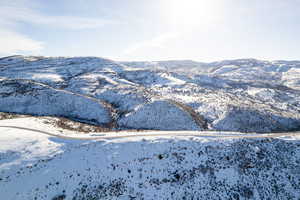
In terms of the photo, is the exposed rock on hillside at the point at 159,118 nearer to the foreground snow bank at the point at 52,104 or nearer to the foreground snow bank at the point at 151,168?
the foreground snow bank at the point at 52,104

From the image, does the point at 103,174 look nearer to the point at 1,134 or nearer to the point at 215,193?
the point at 215,193

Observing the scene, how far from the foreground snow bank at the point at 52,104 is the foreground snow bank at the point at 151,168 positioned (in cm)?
2083

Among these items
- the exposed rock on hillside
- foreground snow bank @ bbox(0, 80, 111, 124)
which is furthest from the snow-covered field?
foreground snow bank @ bbox(0, 80, 111, 124)

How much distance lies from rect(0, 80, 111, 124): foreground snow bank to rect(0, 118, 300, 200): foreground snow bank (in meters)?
20.8

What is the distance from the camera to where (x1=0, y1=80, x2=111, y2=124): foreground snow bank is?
49438 millimetres

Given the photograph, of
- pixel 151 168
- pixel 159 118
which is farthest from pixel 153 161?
pixel 159 118

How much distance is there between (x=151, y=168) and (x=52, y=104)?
145ft

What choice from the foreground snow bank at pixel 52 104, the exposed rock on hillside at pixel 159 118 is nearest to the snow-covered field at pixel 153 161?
the exposed rock on hillside at pixel 159 118

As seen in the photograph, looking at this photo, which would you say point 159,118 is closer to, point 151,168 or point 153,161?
point 153,161

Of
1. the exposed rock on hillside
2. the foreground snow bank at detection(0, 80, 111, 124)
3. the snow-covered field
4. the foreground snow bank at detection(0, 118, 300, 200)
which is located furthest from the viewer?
the foreground snow bank at detection(0, 80, 111, 124)

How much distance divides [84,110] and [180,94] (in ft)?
115

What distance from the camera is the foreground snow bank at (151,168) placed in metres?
19.5

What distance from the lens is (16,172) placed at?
72.6 feet

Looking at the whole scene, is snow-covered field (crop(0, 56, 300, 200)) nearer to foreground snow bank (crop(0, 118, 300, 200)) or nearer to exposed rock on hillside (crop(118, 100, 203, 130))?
foreground snow bank (crop(0, 118, 300, 200))
